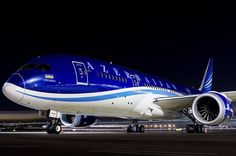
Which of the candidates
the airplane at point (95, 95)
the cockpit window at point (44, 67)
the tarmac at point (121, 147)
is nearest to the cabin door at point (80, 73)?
the airplane at point (95, 95)

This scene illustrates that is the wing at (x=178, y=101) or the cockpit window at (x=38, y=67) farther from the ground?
the cockpit window at (x=38, y=67)

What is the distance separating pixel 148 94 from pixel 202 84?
11.6 metres

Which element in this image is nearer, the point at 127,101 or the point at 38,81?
the point at 38,81

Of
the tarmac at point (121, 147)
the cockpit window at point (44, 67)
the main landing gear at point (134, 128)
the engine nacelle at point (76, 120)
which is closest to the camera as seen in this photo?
the tarmac at point (121, 147)

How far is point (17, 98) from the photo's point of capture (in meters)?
17.5

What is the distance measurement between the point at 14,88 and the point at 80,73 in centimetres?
336

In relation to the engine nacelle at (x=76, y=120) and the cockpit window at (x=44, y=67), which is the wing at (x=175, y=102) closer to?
the engine nacelle at (x=76, y=120)

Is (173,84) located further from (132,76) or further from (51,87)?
(51,87)

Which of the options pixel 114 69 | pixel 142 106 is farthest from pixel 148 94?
pixel 114 69

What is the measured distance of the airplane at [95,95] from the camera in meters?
17.9

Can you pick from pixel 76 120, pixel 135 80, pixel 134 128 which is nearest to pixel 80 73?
pixel 135 80

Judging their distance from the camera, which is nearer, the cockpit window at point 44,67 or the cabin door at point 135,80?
the cockpit window at point 44,67

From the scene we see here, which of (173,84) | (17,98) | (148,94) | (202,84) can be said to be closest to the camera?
(17,98)

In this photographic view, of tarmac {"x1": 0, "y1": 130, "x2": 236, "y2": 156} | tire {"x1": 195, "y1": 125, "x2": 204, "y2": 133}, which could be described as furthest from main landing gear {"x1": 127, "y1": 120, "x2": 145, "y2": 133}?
tarmac {"x1": 0, "y1": 130, "x2": 236, "y2": 156}
